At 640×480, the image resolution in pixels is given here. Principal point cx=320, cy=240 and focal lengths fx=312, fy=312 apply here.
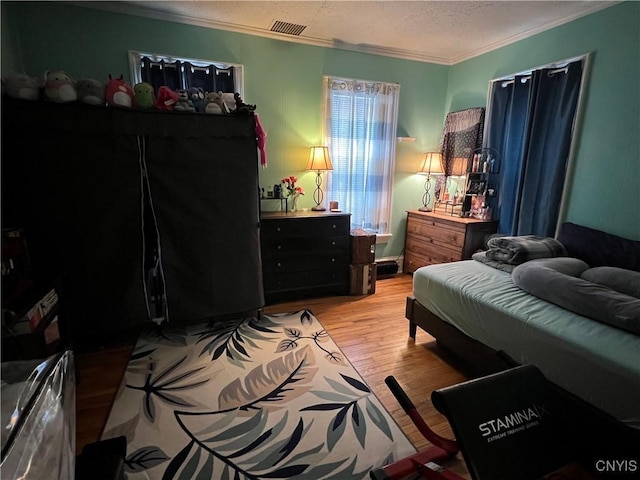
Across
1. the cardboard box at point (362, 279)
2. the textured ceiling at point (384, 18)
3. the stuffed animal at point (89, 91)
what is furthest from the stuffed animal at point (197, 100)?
the cardboard box at point (362, 279)

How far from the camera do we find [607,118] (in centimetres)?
240

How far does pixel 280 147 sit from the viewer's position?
3.26 m

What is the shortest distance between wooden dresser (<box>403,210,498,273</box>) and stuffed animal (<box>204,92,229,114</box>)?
2.40m

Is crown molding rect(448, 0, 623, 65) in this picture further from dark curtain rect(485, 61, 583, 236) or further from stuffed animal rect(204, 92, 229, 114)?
stuffed animal rect(204, 92, 229, 114)

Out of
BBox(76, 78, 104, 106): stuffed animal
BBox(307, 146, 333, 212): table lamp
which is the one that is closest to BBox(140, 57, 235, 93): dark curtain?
BBox(76, 78, 104, 106): stuffed animal

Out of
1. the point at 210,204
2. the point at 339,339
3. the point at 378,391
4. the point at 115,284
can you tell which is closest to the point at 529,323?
the point at 378,391

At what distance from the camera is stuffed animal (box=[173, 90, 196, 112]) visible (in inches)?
86.6

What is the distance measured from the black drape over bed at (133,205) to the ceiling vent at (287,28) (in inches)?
45.8

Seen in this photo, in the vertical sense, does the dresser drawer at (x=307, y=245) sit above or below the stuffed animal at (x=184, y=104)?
below

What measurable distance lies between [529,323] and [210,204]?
7.05 feet

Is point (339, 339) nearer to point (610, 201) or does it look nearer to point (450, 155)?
point (610, 201)

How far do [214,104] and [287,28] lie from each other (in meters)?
1.23

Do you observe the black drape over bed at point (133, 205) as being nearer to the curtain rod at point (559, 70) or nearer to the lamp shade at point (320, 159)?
the lamp shade at point (320, 159)

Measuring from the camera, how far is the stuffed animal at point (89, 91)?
1.98 m
